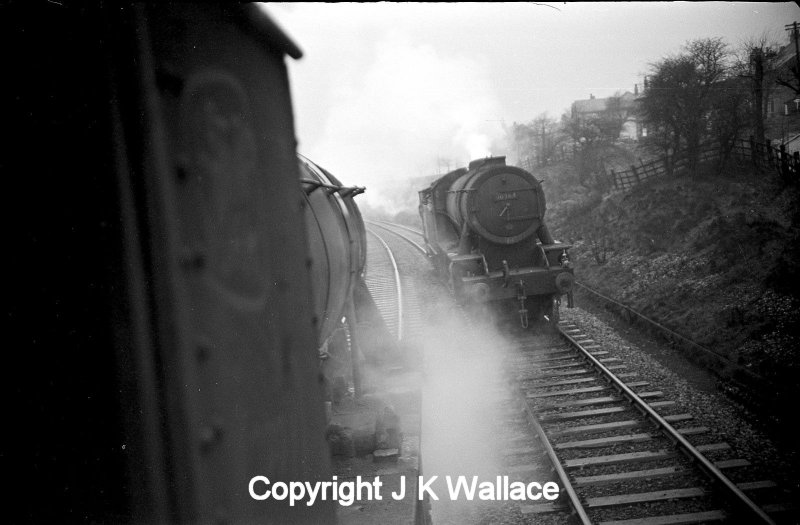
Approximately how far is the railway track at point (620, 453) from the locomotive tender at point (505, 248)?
66.5 inches

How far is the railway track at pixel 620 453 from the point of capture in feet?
15.3

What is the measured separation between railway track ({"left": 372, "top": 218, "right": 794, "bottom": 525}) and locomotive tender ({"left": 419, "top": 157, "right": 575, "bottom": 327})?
1.69 m

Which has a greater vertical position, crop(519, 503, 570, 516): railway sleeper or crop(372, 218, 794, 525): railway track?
crop(372, 218, 794, 525): railway track

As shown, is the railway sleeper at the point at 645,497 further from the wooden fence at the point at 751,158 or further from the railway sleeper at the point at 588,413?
the wooden fence at the point at 751,158

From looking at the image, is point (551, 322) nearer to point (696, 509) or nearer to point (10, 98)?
point (696, 509)

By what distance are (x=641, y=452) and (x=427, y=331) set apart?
5.92 meters

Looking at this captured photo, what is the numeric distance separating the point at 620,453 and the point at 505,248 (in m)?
5.29

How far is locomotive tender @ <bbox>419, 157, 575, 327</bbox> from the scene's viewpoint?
9.91m

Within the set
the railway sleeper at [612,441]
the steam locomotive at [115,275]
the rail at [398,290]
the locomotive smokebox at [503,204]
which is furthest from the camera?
the rail at [398,290]

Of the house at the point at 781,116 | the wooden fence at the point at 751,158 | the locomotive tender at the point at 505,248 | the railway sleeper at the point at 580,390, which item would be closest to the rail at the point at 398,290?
the locomotive tender at the point at 505,248

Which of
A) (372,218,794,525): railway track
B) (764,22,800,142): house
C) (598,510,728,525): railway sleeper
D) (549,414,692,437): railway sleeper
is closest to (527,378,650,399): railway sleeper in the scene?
(372,218,794,525): railway track

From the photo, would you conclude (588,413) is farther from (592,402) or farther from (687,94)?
(687,94)

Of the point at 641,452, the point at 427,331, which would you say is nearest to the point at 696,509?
the point at 641,452

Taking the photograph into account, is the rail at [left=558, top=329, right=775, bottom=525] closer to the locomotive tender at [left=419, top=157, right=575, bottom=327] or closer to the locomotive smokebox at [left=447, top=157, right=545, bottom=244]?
the locomotive tender at [left=419, top=157, right=575, bottom=327]
